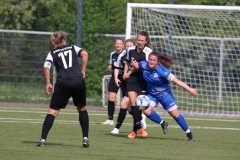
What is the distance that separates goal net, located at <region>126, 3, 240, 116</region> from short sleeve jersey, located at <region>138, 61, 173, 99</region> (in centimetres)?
628

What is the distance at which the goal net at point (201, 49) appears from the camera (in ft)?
59.0

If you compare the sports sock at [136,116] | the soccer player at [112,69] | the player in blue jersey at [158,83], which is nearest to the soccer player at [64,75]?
the player in blue jersey at [158,83]

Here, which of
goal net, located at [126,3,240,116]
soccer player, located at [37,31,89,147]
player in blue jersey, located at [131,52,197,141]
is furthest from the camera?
goal net, located at [126,3,240,116]

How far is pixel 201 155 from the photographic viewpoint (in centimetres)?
854

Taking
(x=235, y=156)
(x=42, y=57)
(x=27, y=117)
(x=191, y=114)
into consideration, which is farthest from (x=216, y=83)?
(x=235, y=156)

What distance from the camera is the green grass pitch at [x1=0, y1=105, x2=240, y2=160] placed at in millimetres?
8172

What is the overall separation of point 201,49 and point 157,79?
10.0 m

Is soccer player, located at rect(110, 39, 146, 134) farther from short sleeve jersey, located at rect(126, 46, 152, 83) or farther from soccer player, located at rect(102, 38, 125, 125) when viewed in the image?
short sleeve jersey, located at rect(126, 46, 152, 83)

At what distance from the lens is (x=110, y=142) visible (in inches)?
386

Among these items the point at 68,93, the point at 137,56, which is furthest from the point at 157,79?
the point at 68,93

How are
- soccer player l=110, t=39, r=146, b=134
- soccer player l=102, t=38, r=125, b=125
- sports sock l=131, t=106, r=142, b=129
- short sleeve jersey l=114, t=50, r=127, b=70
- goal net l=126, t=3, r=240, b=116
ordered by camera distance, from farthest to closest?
goal net l=126, t=3, r=240, b=116, soccer player l=102, t=38, r=125, b=125, short sleeve jersey l=114, t=50, r=127, b=70, soccer player l=110, t=39, r=146, b=134, sports sock l=131, t=106, r=142, b=129

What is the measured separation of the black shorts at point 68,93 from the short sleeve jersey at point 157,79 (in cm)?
185

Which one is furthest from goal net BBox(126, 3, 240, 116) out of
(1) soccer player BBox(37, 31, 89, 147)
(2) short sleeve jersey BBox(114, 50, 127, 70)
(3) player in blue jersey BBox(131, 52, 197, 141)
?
(1) soccer player BBox(37, 31, 89, 147)

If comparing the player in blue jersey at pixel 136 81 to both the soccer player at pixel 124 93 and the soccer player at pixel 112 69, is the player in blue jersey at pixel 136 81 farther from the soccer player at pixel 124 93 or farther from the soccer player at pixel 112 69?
the soccer player at pixel 112 69
